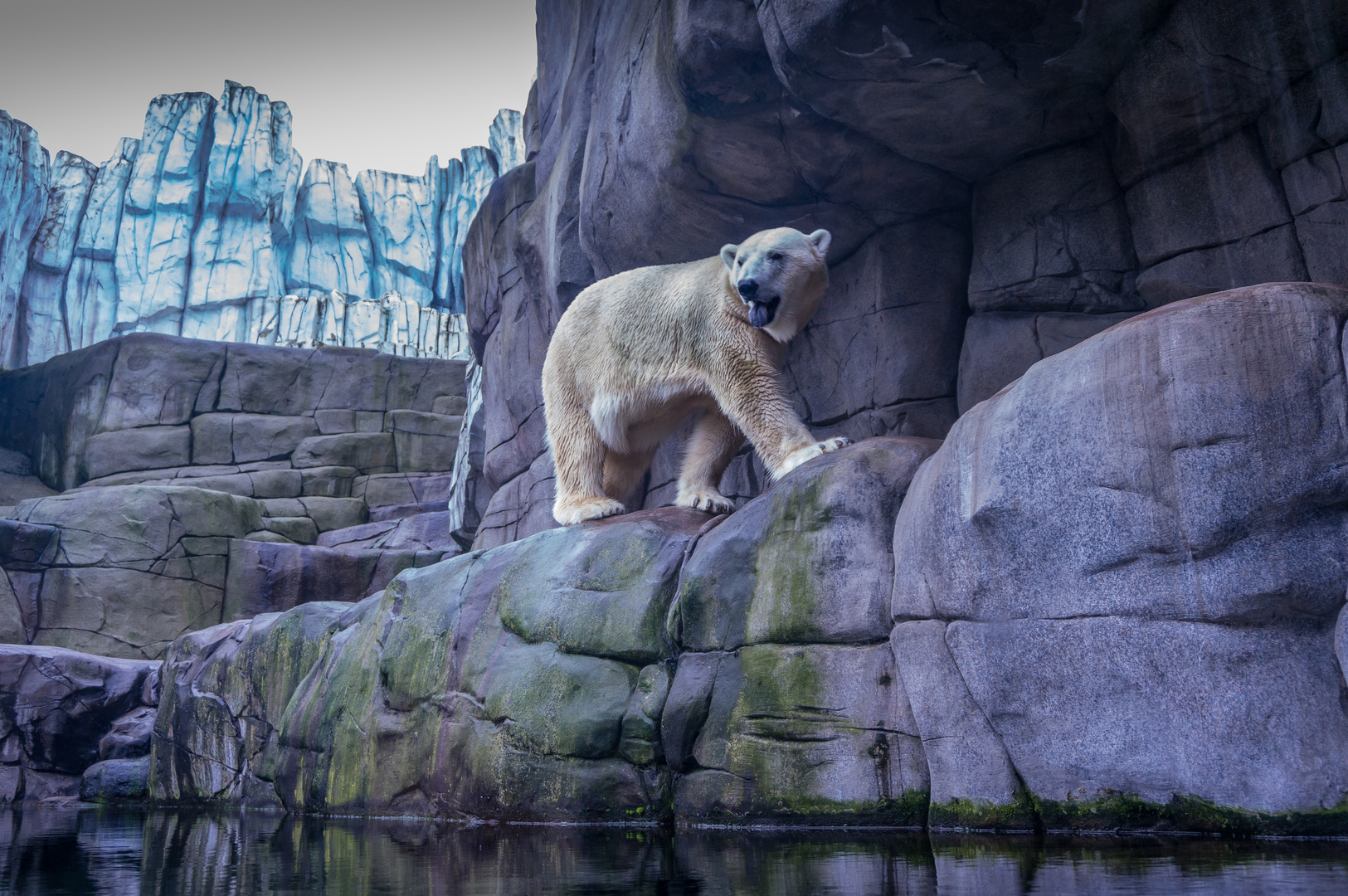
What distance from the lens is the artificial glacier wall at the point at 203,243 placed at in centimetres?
2747

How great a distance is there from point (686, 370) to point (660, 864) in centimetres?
337

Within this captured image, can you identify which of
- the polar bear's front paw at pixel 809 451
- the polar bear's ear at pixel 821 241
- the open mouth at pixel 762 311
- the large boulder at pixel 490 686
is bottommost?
the large boulder at pixel 490 686

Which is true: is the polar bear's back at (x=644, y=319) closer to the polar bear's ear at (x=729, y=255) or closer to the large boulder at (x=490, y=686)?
the polar bear's ear at (x=729, y=255)

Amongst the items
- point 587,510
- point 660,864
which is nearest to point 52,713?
point 587,510

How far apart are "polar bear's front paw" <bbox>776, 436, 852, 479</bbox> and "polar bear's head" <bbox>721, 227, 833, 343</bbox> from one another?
0.80 meters

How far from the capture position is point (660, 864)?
2.97 meters

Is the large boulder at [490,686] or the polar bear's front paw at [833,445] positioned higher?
the polar bear's front paw at [833,445]

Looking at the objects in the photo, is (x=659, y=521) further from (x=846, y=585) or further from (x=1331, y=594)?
(x=1331, y=594)

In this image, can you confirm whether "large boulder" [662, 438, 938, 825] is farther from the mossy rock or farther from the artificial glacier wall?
the artificial glacier wall

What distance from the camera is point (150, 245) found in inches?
1141

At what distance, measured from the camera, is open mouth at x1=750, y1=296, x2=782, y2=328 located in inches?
213

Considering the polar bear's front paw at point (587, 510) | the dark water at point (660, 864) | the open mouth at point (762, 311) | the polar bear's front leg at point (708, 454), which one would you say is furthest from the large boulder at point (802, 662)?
the polar bear's front leg at point (708, 454)

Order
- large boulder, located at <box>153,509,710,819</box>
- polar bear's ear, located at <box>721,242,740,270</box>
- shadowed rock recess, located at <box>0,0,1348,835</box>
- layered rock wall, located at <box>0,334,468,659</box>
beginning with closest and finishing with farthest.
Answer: shadowed rock recess, located at <box>0,0,1348,835</box> < large boulder, located at <box>153,509,710,819</box> < polar bear's ear, located at <box>721,242,740,270</box> < layered rock wall, located at <box>0,334,468,659</box>

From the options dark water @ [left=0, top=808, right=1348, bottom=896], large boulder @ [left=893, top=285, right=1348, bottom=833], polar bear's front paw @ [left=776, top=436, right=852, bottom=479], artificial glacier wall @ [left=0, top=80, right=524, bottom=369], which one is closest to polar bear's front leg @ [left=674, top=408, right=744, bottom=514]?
polar bear's front paw @ [left=776, top=436, right=852, bottom=479]
